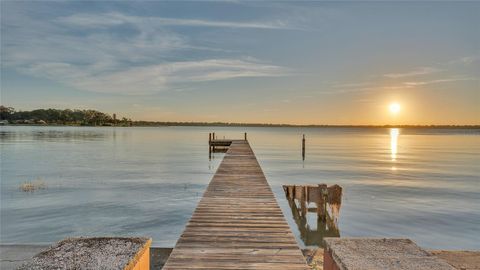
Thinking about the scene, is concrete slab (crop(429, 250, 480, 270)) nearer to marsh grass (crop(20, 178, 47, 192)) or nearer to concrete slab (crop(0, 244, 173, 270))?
concrete slab (crop(0, 244, 173, 270))

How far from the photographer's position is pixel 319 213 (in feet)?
45.9

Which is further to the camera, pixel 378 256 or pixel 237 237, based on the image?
pixel 237 237

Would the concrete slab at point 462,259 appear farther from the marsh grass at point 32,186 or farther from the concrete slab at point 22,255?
the marsh grass at point 32,186

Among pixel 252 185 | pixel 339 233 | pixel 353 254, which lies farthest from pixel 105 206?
pixel 353 254

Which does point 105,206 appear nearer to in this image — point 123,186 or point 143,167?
point 123,186

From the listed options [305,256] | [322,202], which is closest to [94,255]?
[305,256]

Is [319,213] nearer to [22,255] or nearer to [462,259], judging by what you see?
[462,259]

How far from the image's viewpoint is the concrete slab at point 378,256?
2604 mm

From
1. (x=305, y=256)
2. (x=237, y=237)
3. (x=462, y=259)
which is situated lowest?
(x=305, y=256)

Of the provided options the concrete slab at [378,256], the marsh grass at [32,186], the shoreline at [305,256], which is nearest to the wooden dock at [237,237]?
the shoreline at [305,256]

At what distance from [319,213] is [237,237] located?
8773mm

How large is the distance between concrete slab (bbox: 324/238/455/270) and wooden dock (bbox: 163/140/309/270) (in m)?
1.90

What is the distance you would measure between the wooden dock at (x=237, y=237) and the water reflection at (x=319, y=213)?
4.57 m

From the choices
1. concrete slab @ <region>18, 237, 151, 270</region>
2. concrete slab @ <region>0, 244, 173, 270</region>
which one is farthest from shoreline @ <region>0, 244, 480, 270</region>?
concrete slab @ <region>18, 237, 151, 270</region>
